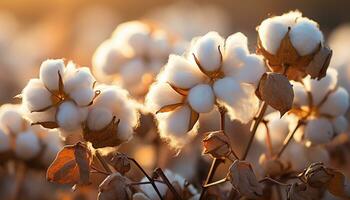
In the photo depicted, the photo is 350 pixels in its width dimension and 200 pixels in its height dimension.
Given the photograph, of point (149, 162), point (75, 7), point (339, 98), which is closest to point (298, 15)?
point (339, 98)

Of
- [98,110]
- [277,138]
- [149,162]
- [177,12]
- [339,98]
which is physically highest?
[98,110]

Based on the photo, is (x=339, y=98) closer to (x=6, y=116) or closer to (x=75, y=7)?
(x=6, y=116)

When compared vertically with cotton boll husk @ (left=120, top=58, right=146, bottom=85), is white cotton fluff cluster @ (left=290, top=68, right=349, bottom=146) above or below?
above

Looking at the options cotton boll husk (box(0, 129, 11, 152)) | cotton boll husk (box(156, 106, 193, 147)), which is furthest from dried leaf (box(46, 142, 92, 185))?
cotton boll husk (box(0, 129, 11, 152))

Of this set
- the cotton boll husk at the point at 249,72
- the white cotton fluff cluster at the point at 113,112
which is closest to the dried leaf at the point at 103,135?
the white cotton fluff cluster at the point at 113,112

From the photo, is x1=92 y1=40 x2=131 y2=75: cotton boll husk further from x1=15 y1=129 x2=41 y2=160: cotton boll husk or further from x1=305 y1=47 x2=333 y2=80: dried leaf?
x1=305 y1=47 x2=333 y2=80: dried leaf

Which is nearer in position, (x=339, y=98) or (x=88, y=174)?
(x=88, y=174)
